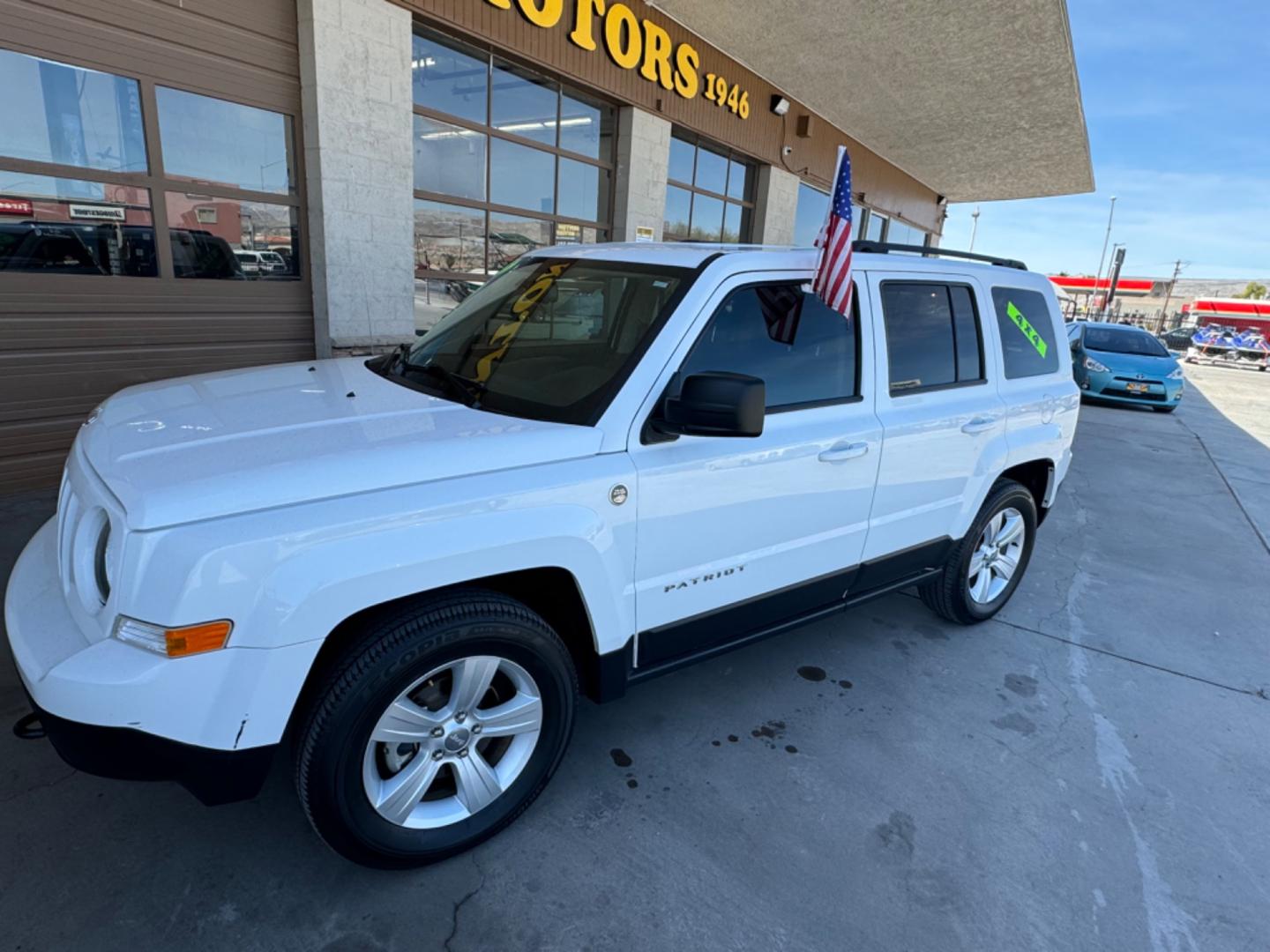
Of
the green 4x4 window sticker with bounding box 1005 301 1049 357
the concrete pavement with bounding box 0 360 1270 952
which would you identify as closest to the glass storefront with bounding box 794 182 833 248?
the green 4x4 window sticker with bounding box 1005 301 1049 357

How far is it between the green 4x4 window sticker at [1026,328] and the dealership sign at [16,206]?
625 centimetres

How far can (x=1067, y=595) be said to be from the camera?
15.9 feet

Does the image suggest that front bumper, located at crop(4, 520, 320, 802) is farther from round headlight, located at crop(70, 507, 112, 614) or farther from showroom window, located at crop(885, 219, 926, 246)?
showroom window, located at crop(885, 219, 926, 246)

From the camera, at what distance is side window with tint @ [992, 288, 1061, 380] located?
400 centimetres

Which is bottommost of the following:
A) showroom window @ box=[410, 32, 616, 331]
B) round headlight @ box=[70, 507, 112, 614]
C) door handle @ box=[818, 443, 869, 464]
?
A: round headlight @ box=[70, 507, 112, 614]

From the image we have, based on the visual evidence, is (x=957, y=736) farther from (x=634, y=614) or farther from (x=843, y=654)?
(x=634, y=614)

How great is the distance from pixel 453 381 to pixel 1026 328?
3.30 meters

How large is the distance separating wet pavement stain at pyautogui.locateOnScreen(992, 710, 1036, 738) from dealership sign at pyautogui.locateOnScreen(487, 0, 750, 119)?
768 centimetres

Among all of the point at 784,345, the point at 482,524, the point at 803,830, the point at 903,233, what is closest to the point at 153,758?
the point at 482,524

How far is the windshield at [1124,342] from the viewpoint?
47.1 ft

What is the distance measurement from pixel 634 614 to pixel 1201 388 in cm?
2316

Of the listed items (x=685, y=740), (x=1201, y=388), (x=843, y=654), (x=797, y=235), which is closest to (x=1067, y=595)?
(x=843, y=654)

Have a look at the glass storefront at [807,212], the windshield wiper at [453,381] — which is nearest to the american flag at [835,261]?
the windshield wiper at [453,381]

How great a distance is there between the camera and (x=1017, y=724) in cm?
331
